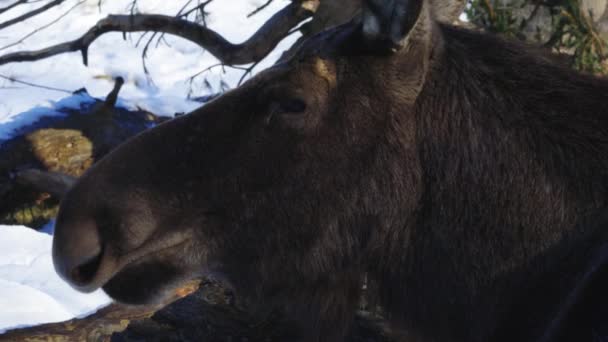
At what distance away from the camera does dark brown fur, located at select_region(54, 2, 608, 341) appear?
2611mm

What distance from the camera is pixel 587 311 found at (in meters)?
2.30

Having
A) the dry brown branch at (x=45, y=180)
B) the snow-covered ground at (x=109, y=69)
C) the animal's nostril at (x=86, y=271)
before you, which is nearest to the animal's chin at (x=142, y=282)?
the animal's nostril at (x=86, y=271)

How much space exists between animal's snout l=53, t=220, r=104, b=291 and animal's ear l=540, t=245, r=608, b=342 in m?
1.34

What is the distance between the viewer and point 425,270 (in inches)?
108

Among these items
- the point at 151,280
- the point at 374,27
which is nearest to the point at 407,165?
the point at 374,27

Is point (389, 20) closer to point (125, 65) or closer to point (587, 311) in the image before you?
point (587, 311)

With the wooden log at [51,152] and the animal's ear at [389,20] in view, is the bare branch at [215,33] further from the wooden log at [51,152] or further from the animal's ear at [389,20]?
the animal's ear at [389,20]

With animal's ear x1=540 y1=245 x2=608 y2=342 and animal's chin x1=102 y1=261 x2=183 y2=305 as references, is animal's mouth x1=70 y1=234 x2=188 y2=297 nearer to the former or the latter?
animal's chin x1=102 y1=261 x2=183 y2=305

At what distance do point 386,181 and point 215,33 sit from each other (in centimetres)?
629

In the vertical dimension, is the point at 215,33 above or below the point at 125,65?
above

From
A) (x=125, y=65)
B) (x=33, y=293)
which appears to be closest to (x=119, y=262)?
(x=33, y=293)

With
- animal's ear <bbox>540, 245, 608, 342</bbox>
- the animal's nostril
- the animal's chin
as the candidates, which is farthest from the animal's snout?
animal's ear <bbox>540, 245, 608, 342</bbox>

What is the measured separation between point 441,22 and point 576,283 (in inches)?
40.3

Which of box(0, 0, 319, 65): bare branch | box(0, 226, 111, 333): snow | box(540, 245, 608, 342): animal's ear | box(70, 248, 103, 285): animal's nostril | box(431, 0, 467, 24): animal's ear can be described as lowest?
box(0, 226, 111, 333): snow
